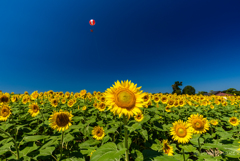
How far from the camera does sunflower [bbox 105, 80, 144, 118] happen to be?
190 centimetres

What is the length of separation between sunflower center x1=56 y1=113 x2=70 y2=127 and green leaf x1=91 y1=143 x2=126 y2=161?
158 centimetres

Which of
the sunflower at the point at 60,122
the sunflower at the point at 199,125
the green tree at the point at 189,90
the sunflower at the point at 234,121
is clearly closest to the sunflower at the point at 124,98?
the sunflower at the point at 60,122

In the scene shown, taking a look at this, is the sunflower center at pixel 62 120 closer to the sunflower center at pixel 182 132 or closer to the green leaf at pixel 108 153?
the green leaf at pixel 108 153

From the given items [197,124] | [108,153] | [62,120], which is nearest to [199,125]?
[197,124]

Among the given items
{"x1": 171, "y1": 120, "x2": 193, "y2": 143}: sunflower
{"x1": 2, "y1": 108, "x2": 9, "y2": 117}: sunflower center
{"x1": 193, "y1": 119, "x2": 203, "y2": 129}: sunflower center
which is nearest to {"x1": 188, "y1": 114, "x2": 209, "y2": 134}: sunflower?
{"x1": 193, "y1": 119, "x2": 203, "y2": 129}: sunflower center

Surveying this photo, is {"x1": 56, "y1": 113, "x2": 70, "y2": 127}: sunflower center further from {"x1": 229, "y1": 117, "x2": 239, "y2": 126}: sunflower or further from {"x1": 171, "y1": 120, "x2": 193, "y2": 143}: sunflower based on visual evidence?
{"x1": 229, "y1": 117, "x2": 239, "y2": 126}: sunflower

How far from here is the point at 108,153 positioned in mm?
1451

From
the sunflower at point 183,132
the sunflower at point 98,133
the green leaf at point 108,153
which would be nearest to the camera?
the green leaf at point 108,153

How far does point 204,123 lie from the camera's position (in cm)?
A: 358

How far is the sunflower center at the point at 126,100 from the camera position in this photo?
1.93 meters

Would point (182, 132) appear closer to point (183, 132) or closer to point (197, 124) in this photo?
point (183, 132)

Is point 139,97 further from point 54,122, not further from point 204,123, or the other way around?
point 204,123

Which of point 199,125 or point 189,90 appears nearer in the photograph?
point 199,125

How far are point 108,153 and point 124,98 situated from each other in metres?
0.88
